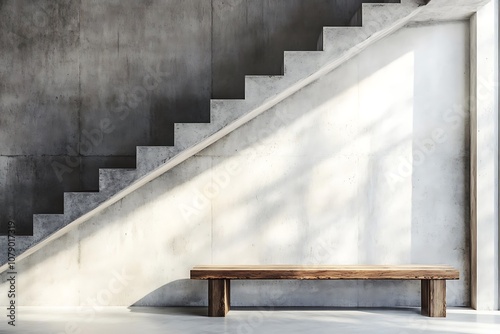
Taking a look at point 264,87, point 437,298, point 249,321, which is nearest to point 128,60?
point 264,87

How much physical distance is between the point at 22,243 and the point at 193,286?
6.98ft

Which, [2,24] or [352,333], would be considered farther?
[2,24]

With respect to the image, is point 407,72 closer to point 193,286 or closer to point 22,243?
point 193,286

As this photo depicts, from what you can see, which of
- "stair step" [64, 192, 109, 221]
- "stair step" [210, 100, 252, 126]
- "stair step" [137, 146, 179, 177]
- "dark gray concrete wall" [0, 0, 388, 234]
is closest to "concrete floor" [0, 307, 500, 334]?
"stair step" [64, 192, 109, 221]

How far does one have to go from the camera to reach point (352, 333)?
6.50m

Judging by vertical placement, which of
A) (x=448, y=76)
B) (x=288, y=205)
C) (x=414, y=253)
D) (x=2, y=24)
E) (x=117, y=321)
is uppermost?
(x=2, y=24)

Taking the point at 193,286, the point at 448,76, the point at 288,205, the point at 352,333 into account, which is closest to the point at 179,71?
the point at 288,205

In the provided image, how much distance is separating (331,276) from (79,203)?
2832 millimetres

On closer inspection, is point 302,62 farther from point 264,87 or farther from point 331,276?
point 331,276

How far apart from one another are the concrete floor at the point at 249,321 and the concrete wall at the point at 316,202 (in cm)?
37

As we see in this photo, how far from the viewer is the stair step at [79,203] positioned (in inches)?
278

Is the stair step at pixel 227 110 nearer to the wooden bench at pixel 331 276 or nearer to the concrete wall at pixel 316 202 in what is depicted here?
the concrete wall at pixel 316 202

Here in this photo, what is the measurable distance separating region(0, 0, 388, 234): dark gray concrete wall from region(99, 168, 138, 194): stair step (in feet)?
3.98

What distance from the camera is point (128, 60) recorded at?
8.25 m
